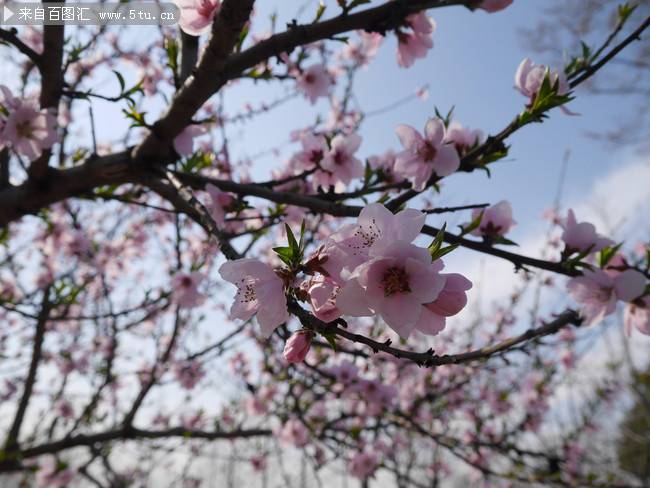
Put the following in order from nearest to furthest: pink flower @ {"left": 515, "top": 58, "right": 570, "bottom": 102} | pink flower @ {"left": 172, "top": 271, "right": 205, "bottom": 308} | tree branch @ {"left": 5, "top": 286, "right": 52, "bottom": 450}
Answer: pink flower @ {"left": 515, "top": 58, "right": 570, "bottom": 102}
pink flower @ {"left": 172, "top": 271, "right": 205, "bottom": 308}
tree branch @ {"left": 5, "top": 286, "right": 52, "bottom": 450}

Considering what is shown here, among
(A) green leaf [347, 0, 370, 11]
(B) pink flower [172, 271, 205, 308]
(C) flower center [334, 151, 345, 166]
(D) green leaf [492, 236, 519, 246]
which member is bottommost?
(D) green leaf [492, 236, 519, 246]

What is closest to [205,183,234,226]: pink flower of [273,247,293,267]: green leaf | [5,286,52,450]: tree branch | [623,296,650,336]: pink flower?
[273,247,293,267]: green leaf

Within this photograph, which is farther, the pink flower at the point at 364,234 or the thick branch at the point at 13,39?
the thick branch at the point at 13,39

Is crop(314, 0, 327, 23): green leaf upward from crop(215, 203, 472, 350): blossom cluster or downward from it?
upward

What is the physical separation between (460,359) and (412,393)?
582 cm

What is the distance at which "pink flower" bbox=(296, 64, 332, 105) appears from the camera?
2.97 meters

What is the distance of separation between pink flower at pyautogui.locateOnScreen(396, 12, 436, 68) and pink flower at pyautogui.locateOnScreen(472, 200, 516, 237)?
0.95 meters

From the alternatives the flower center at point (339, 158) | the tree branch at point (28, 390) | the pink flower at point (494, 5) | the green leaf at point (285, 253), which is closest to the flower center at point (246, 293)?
the green leaf at point (285, 253)

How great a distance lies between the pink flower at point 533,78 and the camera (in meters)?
1.61

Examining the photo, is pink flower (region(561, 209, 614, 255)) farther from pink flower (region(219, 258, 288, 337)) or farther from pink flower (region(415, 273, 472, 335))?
pink flower (region(219, 258, 288, 337))

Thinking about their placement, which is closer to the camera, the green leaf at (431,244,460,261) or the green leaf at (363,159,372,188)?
the green leaf at (431,244,460,261)

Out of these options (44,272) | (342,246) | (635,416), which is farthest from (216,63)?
(635,416)

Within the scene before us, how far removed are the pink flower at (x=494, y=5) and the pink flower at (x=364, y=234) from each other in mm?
1468

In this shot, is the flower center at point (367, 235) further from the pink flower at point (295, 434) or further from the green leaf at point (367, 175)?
the pink flower at point (295, 434)
